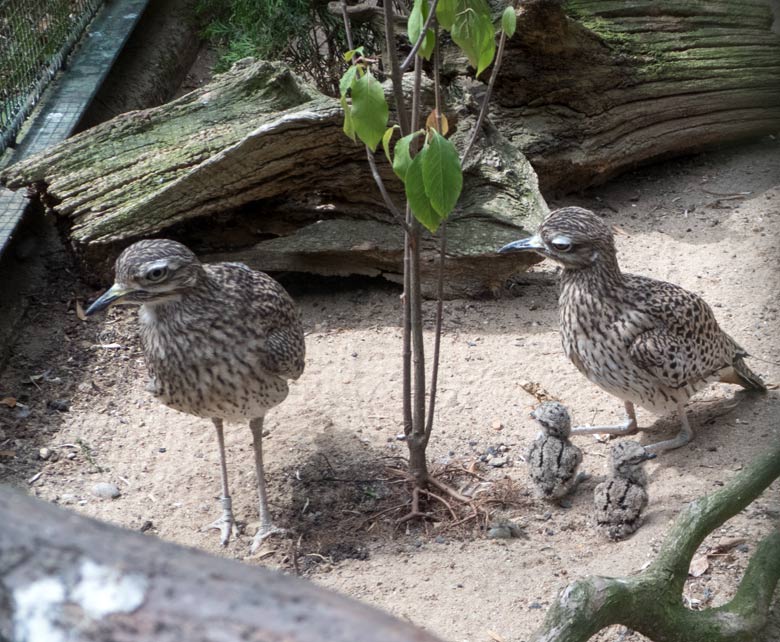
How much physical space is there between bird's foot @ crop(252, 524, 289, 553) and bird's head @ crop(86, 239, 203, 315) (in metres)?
1.23

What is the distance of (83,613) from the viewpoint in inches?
50.1

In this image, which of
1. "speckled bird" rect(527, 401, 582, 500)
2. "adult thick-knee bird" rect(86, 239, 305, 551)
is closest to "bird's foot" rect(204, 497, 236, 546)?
"adult thick-knee bird" rect(86, 239, 305, 551)

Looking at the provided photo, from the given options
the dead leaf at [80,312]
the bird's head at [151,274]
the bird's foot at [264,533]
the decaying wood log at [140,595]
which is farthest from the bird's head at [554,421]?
the decaying wood log at [140,595]

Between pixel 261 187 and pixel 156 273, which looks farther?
pixel 261 187

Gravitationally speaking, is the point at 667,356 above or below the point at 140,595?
below

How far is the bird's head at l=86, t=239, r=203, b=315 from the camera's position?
4.26m

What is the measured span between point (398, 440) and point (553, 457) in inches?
39.4

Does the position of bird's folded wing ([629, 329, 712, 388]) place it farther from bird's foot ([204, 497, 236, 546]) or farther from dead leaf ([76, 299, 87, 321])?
→ dead leaf ([76, 299, 87, 321])

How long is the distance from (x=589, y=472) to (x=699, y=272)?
2.22 meters

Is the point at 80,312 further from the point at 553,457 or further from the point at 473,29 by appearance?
the point at 473,29

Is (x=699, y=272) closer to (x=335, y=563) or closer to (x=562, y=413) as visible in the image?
(x=562, y=413)

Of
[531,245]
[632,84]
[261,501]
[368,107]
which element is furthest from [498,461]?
[632,84]

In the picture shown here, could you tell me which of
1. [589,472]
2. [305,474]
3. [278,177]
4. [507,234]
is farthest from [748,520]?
[278,177]

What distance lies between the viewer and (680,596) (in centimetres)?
358
